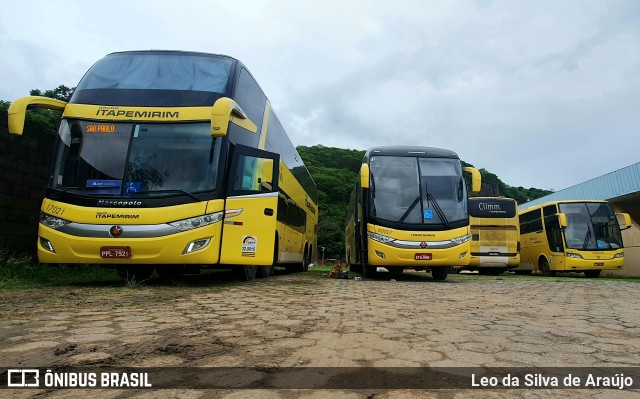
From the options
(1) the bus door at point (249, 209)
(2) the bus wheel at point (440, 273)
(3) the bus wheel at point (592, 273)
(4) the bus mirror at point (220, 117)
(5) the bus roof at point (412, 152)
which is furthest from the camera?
Answer: (3) the bus wheel at point (592, 273)

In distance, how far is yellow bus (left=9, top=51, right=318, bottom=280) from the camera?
615 centimetres

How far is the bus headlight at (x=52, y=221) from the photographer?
618 centimetres

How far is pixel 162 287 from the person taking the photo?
21.2 feet

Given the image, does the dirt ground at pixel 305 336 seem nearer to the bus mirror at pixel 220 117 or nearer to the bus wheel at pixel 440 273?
the bus mirror at pixel 220 117

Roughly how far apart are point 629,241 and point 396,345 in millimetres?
→ 22330

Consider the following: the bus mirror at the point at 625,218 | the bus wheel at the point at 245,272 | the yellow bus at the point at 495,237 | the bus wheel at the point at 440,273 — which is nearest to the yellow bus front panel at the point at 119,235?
the bus wheel at the point at 245,272

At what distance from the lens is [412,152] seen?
35.2 feet

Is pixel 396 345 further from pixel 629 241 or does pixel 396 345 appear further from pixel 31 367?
pixel 629 241

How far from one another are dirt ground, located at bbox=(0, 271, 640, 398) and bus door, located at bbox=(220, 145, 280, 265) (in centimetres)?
170

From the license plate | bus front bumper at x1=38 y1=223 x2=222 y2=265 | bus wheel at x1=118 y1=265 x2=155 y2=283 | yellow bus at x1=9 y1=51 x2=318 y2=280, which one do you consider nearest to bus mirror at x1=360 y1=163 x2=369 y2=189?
yellow bus at x1=9 y1=51 x2=318 y2=280

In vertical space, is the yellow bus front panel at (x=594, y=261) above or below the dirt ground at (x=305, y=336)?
above

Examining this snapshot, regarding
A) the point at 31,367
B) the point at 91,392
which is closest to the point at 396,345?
the point at 91,392

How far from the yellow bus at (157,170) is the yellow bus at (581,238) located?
44.5 feet

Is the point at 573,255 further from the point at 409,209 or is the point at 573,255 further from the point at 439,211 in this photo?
the point at 409,209
